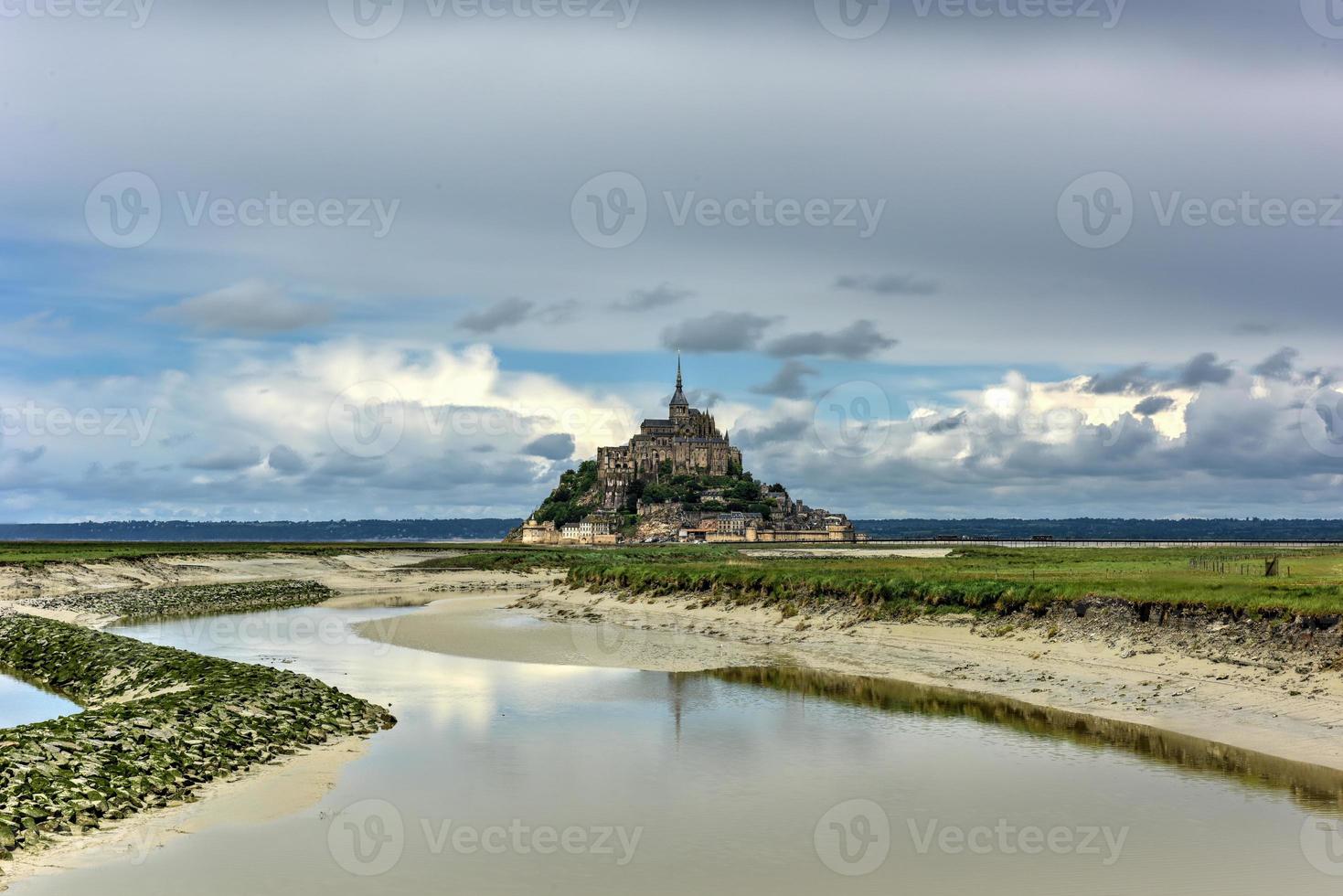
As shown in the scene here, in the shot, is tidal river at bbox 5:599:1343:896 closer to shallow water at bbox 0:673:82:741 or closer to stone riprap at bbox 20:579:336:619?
shallow water at bbox 0:673:82:741

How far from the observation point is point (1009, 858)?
14883mm

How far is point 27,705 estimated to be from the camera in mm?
27297

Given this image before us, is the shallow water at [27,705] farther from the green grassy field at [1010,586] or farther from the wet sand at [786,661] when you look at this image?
the green grassy field at [1010,586]

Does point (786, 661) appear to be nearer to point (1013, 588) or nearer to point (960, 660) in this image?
point (960, 660)

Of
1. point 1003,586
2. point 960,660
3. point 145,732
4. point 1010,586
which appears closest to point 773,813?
point 145,732

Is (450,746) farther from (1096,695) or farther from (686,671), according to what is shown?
(1096,695)

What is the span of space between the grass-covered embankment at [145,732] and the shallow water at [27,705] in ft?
1.74

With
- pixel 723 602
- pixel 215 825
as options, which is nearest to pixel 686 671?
pixel 723 602

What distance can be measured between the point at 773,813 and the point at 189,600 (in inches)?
2205

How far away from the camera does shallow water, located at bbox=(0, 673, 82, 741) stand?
2512 cm

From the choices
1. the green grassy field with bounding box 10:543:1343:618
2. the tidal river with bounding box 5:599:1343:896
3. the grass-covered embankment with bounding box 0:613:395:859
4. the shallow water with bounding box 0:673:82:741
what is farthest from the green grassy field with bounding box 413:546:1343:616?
the shallow water with bounding box 0:673:82:741

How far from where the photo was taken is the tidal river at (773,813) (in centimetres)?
1391

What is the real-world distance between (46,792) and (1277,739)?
2201 cm

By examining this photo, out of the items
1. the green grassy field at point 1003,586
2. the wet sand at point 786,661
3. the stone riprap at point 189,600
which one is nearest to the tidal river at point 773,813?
the wet sand at point 786,661
